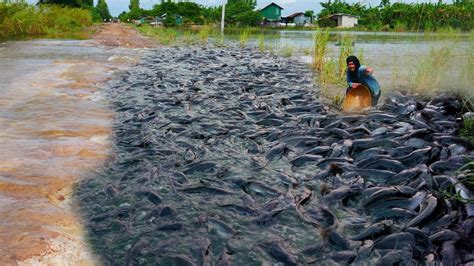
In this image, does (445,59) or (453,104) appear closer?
(453,104)

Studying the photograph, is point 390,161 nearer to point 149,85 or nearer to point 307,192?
point 307,192

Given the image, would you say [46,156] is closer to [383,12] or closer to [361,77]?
[361,77]

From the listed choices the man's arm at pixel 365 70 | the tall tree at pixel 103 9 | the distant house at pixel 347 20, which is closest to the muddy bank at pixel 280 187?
the man's arm at pixel 365 70

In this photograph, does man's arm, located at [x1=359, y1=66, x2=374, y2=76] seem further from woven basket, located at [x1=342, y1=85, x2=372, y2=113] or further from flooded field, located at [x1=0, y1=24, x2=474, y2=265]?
flooded field, located at [x1=0, y1=24, x2=474, y2=265]

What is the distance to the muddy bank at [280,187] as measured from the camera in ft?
11.0

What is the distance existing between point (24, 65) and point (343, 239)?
1339 centimetres

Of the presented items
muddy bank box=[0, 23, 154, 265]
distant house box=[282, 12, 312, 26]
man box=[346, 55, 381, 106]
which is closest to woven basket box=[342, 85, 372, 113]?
man box=[346, 55, 381, 106]

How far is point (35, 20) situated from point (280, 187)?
28.6 meters

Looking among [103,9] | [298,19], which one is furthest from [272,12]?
[103,9]

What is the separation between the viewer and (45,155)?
208 inches

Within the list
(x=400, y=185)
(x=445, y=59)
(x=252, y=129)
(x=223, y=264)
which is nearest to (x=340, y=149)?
(x=400, y=185)

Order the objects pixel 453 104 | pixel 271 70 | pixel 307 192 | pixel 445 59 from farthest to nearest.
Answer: pixel 271 70 < pixel 445 59 < pixel 453 104 < pixel 307 192

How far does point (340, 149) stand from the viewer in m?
5.46

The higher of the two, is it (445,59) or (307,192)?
(445,59)
